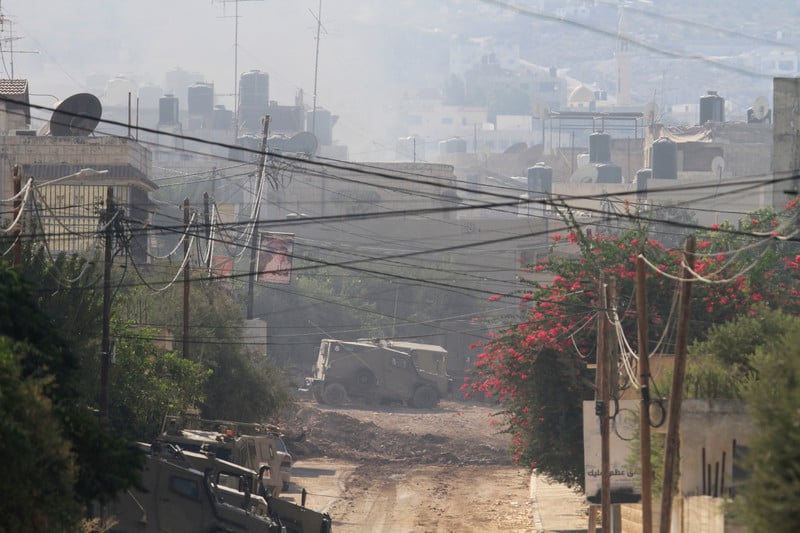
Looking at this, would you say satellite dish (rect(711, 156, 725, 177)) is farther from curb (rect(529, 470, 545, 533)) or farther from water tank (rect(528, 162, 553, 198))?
curb (rect(529, 470, 545, 533))

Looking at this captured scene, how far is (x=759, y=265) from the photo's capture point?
34.5 meters

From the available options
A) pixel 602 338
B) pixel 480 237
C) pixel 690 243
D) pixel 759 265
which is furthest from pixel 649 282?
pixel 480 237

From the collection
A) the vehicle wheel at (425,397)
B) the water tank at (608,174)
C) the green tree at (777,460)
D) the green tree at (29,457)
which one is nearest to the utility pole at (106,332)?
the green tree at (29,457)

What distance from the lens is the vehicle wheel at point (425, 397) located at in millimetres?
65625

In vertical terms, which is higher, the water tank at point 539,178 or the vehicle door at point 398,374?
the water tank at point 539,178

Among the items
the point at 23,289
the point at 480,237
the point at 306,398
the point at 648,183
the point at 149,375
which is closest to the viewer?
the point at 23,289

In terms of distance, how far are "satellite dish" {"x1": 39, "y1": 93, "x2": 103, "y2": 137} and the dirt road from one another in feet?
46.8

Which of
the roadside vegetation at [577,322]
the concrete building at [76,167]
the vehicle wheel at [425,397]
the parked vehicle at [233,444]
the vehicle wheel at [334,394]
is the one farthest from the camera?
the vehicle wheel at [425,397]

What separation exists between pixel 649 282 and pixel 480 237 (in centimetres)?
6658

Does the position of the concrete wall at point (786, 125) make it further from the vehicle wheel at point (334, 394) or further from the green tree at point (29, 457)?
the green tree at point (29, 457)

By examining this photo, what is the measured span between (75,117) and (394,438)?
19.6 meters

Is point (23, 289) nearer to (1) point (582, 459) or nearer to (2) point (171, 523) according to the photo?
(2) point (171, 523)

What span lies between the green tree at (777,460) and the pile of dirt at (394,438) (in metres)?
34.0

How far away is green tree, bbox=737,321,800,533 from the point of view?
1230cm
